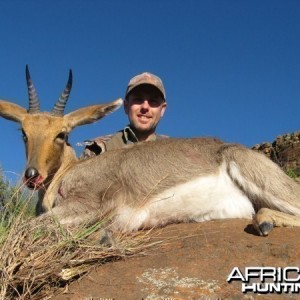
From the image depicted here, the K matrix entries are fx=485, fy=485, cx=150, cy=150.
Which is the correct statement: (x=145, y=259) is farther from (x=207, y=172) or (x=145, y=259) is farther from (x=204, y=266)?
(x=207, y=172)

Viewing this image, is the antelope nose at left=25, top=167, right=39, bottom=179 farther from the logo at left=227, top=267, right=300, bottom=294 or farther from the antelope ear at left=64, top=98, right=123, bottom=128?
the logo at left=227, top=267, right=300, bottom=294

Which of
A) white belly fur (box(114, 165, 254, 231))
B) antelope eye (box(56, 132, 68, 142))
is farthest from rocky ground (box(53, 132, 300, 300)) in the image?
antelope eye (box(56, 132, 68, 142))

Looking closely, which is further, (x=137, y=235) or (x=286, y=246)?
(x=137, y=235)

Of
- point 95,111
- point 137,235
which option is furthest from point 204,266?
point 95,111

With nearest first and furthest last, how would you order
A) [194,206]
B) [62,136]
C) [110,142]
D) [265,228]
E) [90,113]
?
[265,228] < [194,206] < [62,136] < [90,113] < [110,142]

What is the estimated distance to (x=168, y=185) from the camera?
6.35 metres

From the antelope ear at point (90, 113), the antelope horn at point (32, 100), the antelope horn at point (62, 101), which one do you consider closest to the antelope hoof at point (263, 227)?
the antelope ear at point (90, 113)

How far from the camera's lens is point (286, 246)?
4.81 meters

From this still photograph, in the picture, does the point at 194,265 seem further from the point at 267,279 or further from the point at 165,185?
the point at 165,185

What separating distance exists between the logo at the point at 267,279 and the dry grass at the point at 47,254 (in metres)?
1.22

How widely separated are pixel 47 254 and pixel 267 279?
6.75 feet

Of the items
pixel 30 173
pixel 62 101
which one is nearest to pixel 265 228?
pixel 30 173

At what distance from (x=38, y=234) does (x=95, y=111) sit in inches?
121

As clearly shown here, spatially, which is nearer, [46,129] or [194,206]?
[194,206]
